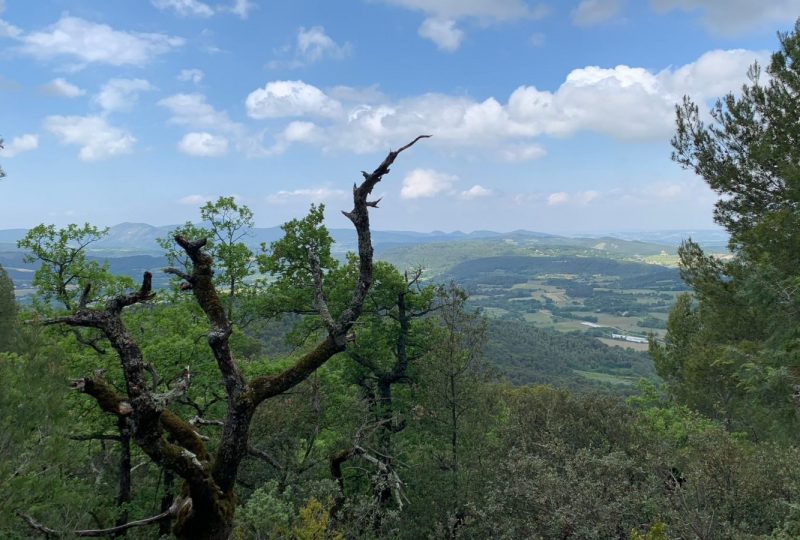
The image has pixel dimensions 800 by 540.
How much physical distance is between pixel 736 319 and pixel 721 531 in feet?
42.1

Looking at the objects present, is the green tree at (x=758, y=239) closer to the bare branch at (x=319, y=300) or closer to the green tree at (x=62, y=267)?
the bare branch at (x=319, y=300)

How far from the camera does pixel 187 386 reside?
6.82 m

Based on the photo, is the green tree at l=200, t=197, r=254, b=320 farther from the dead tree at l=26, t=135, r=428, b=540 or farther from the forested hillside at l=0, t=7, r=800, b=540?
the dead tree at l=26, t=135, r=428, b=540

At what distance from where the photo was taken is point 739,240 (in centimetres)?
1702

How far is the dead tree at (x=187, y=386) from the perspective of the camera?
6.30 metres

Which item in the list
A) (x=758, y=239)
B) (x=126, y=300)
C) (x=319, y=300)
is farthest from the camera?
(x=758, y=239)

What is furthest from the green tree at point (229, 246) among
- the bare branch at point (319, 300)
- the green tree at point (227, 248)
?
the bare branch at point (319, 300)

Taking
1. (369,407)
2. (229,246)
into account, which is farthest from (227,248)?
(369,407)

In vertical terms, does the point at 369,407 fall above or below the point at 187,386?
below

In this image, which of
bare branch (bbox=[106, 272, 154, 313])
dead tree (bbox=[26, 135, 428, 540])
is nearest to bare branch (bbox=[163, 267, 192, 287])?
dead tree (bbox=[26, 135, 428, 540])

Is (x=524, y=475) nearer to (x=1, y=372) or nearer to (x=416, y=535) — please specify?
(x=416, y=535)

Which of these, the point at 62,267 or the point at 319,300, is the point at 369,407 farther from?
the point at 62,267

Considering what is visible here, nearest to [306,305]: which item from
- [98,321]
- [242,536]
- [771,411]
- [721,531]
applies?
[242,536]

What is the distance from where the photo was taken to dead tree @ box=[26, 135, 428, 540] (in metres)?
6.30
